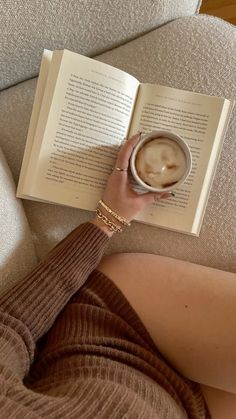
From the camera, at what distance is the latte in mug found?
0.80 m

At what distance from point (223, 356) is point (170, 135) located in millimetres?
372

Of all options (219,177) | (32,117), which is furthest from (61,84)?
(219,177)

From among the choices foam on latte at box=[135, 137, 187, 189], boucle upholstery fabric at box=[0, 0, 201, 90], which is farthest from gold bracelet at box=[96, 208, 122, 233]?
boucle upholstery fabric at box=[0, 0, 201, 90]

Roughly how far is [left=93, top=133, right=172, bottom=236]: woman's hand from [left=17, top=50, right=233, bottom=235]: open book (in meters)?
0.04

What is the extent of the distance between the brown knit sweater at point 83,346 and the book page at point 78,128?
0.09m

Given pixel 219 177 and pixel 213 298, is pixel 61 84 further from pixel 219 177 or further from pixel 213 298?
pixel 213 298

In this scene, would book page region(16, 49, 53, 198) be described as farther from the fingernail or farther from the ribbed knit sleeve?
the fingernail

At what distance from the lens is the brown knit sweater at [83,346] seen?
2.14ft

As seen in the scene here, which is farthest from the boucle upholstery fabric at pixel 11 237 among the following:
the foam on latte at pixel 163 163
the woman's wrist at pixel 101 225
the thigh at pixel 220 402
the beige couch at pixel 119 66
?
the thigh at pixel 220 402

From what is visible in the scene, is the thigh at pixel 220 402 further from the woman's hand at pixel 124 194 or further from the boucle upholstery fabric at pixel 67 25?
the boucle upholstery fabric at pixel 67 25

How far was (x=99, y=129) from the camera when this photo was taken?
852 millimetres

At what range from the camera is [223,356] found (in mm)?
764

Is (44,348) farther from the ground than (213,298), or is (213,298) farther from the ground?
(213,298)

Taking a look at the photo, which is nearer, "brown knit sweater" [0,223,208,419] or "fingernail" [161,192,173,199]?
"brown knit sweater" [0,223,208,419]
